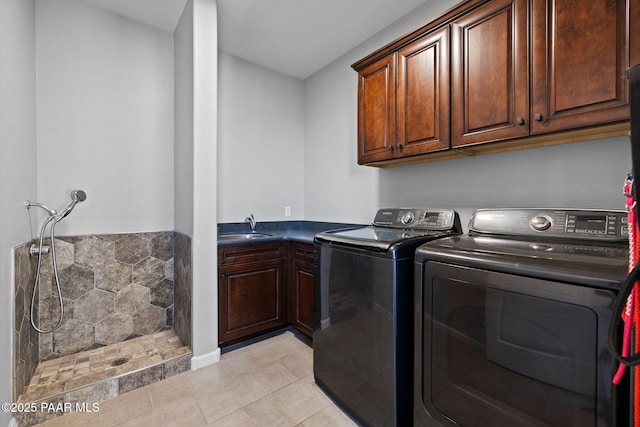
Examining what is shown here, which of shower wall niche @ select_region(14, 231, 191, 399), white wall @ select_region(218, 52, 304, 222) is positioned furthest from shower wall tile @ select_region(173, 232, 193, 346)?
white wall @ select_region(218, 52, 304, 222)

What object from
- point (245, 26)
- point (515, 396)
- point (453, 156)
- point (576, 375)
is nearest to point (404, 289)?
point (515, 396)

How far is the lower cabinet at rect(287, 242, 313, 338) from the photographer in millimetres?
2406

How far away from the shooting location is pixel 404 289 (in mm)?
1398

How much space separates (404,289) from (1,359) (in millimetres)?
1974

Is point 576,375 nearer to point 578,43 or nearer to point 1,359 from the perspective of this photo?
point 578,43

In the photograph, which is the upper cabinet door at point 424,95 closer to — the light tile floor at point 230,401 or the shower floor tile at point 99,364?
the light tile floor at point 230,401

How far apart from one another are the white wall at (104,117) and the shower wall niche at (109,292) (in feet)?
0.52

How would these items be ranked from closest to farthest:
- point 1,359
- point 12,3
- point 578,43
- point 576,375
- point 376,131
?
point 576,375, point 578,43, point 1,359, point 12,3, point 376,131

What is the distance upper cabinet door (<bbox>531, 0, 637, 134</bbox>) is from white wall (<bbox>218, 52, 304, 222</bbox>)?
96.9 inches

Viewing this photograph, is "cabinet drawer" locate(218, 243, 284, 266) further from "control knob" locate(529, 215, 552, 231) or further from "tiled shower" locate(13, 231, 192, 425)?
"control knob" locate(529, 215, 552, 231)

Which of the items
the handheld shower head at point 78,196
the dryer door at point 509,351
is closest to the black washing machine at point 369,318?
the dryer door at point 509,351

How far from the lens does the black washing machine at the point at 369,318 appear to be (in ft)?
4.55

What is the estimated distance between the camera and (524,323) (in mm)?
977

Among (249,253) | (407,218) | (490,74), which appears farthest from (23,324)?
(490,74)
